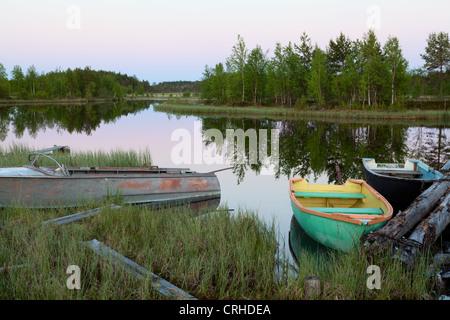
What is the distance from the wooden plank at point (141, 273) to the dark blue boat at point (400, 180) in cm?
844

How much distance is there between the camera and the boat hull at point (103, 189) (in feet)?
28.2

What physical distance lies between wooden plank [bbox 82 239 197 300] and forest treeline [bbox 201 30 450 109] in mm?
44876

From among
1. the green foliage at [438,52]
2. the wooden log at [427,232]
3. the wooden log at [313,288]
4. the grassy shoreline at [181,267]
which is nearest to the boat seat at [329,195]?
the wooden log at [427,232]

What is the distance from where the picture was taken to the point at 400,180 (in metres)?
10.7

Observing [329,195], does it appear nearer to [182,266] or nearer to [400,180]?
[400,180]

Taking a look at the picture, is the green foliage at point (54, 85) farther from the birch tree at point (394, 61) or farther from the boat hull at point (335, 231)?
the boat hull at point (335, 231)

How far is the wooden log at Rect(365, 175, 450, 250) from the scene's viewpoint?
6172 millimetres

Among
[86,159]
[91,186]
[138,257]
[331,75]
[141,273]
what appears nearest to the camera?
[141,273]

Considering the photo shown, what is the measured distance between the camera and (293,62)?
192 feet

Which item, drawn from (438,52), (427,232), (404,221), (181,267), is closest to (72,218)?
(181,267)

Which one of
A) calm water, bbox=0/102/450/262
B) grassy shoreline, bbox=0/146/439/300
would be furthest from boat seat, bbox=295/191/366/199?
grassy shoreline, bbox=0/146/439/300

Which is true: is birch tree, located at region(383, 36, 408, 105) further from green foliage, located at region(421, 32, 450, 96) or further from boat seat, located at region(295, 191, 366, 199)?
boat seat, located at region(295, 191, 366, 199)

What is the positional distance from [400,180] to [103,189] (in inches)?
345
